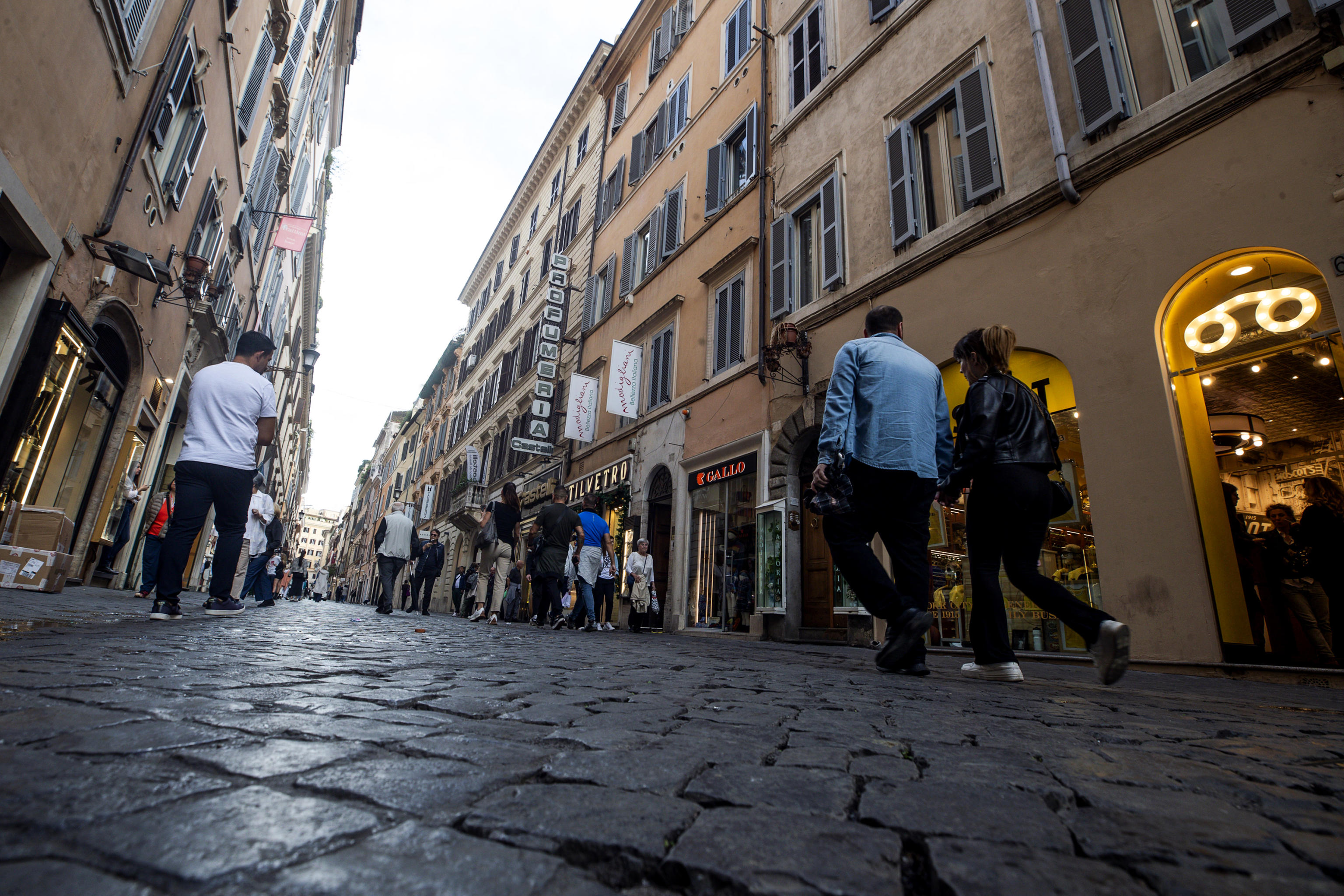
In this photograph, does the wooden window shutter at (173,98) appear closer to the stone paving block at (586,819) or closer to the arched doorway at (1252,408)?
the stone paving block at (586,819)

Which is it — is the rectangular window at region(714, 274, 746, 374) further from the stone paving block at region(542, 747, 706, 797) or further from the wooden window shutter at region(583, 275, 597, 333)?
the stone paving block at region(542, 747, 706, 797)

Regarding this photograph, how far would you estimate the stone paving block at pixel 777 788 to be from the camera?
1154 millimetres

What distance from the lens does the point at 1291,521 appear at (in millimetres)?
5633

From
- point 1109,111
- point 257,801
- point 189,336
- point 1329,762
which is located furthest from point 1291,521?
point 189,336

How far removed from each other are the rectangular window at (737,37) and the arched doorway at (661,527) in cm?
800

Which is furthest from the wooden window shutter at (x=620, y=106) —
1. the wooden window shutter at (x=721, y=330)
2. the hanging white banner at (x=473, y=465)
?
the hanging white banner at (x=473, y=465)

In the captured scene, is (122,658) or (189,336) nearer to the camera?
(122,658)

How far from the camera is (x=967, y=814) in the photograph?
3.78 feet

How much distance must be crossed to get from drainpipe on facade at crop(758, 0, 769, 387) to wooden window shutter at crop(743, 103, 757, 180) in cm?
14

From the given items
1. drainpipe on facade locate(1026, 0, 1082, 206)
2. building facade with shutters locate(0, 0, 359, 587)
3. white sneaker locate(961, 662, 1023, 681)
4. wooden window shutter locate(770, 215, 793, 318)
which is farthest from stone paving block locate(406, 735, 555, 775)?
wooden window shutter locate(770, 215, 793, 318)

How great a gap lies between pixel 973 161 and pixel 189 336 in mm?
12813

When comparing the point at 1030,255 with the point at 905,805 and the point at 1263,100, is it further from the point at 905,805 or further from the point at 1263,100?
the point at 905,805

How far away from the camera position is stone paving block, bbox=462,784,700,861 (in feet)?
3.00

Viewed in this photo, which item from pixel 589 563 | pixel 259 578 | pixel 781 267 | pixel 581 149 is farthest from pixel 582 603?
pixel 581 149
